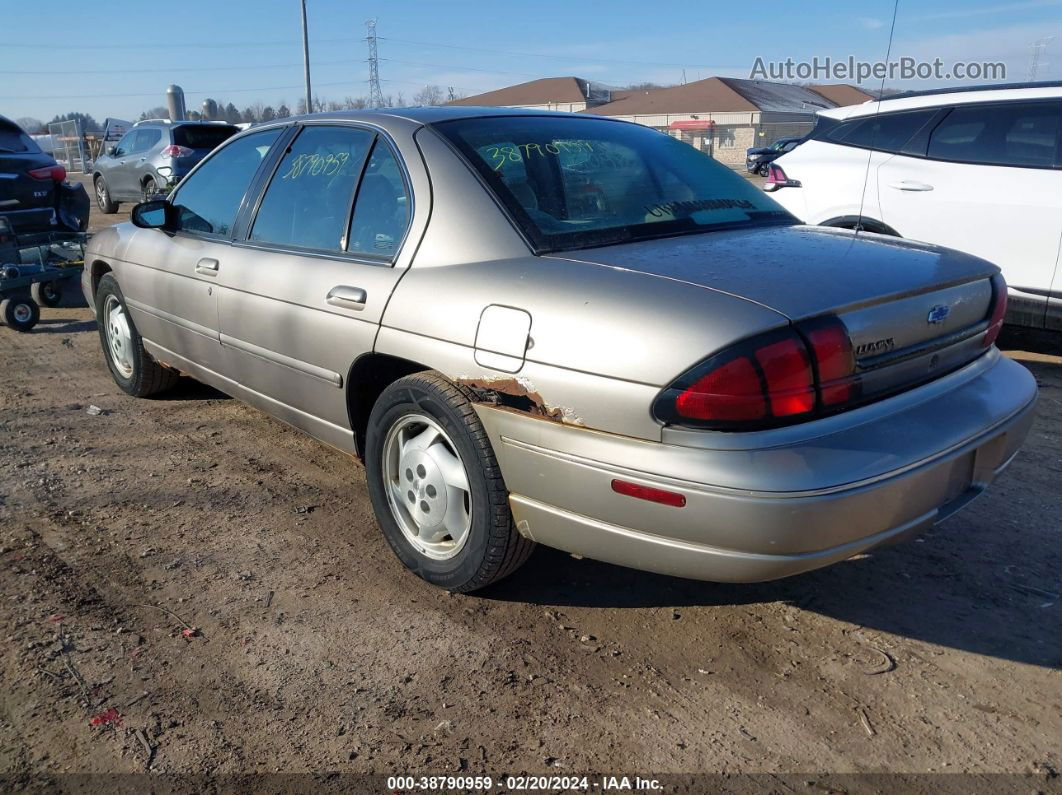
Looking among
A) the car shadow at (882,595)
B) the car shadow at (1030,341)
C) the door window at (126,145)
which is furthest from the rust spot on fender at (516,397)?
the door window at (126,145)

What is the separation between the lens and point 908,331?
8.14 feet

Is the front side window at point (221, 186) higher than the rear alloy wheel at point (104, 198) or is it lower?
higher

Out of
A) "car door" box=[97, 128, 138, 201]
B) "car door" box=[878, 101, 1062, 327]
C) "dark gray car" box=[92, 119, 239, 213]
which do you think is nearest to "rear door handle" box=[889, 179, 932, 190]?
"car door" box=[878, 101, 1062, 327]

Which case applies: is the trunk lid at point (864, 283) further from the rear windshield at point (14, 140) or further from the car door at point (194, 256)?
the rear windshield at point (14, 140)

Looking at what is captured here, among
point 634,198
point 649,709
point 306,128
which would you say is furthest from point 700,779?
point 306,128

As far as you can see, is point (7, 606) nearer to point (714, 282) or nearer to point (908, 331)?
point (714, 282)

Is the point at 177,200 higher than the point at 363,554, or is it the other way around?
the point at 177,200

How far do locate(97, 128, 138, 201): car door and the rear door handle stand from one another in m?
14.3

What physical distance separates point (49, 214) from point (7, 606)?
708 cm

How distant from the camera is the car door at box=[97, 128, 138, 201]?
52.7 feet

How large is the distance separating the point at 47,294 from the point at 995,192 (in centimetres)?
820

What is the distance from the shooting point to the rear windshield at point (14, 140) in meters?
8.71

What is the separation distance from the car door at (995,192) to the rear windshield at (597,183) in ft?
10.1

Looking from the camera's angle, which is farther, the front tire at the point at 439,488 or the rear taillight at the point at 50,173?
the rear taillight at the point at 50,173
